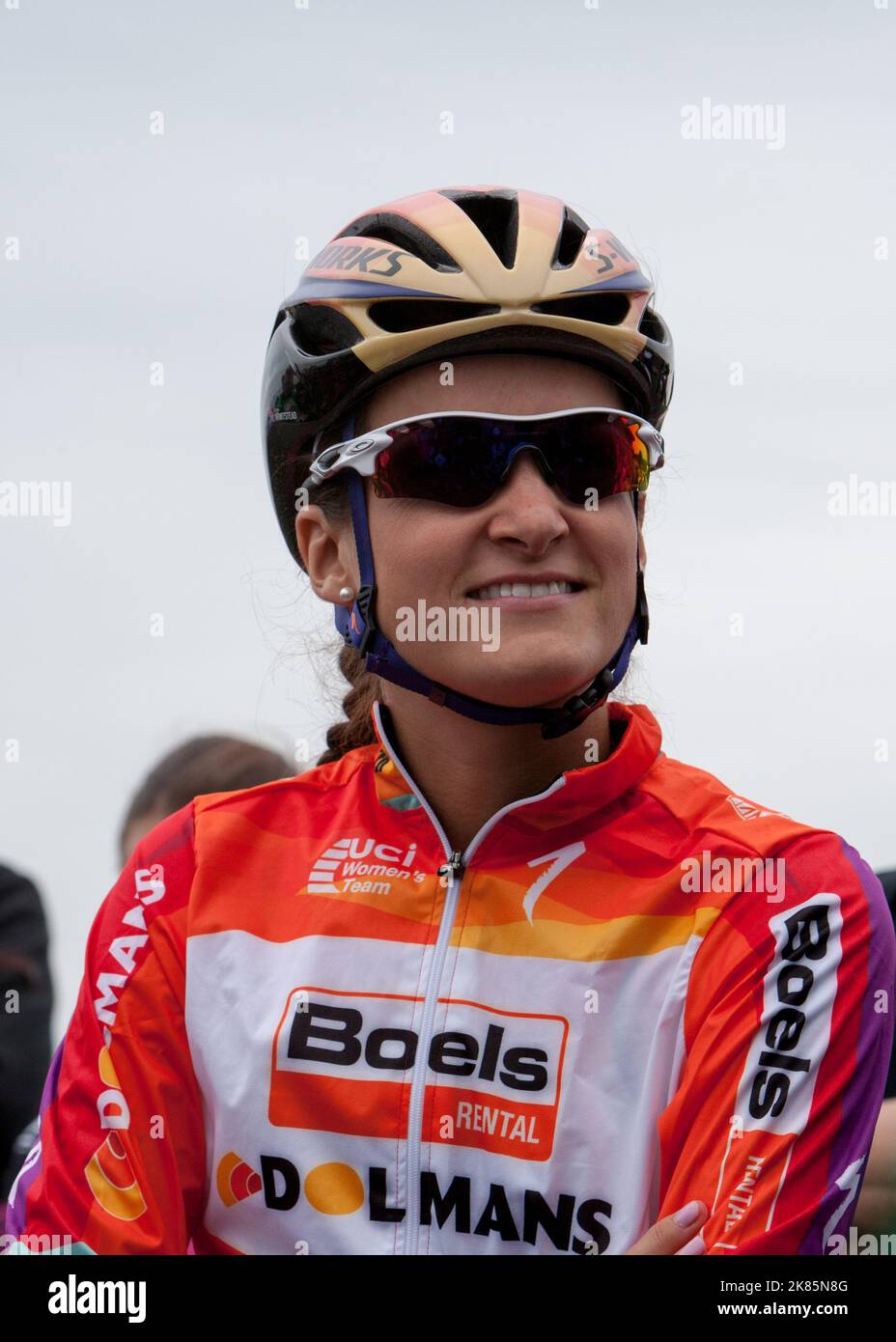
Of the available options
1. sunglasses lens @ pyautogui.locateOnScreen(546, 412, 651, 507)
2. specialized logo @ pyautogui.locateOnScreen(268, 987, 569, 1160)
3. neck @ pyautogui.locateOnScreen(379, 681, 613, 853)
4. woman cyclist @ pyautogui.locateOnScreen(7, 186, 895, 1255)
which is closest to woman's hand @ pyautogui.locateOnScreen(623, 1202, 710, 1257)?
woman cyclist @ pyautogui.locateOnScreen(7, 186, 895, 1255)

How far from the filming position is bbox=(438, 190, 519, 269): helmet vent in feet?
11.3

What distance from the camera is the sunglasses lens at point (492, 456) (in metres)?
3.03

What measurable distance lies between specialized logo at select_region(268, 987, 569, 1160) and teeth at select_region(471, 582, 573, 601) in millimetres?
748

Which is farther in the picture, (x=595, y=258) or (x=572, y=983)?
(x=595, y=258)

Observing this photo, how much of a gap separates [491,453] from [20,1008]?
270cm

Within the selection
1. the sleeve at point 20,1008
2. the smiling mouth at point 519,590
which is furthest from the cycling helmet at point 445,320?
the sleeve at point 20,1008

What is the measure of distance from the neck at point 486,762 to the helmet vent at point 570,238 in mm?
988

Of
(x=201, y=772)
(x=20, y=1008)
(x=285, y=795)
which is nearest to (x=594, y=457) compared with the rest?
(x=285, y=795)

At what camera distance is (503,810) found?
10.0ft

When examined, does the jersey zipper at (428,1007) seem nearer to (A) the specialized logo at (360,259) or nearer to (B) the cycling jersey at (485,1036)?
(B) the cycling jersey at (485,1036)
